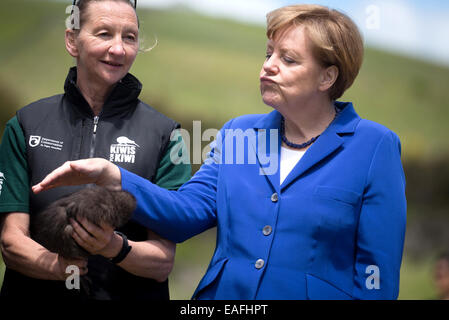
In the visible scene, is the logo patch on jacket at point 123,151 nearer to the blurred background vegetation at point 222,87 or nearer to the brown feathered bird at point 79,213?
the brown feathered bird at point 79,213

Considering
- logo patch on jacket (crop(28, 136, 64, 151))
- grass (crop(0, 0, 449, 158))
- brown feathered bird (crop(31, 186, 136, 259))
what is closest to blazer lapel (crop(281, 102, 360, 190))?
brown feathered bird (crop(31, 186, 136, 259))

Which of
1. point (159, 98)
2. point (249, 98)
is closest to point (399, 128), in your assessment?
point (249, 98)

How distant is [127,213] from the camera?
1.55 m

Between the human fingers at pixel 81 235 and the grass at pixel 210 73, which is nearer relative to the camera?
the human fingers at pixel 81 235

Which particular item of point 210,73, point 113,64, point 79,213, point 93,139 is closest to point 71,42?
point 113,64

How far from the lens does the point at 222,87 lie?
188 inches

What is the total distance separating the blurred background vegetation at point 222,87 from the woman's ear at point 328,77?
6.90ft

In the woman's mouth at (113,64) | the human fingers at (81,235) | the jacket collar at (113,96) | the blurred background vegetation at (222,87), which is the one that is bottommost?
the human fingers at (81,235)

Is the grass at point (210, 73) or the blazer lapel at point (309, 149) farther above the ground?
the grass at point (210, 73)

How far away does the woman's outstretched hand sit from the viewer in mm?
1470

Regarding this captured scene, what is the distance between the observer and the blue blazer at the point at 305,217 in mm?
1526

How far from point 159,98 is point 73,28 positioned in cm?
259

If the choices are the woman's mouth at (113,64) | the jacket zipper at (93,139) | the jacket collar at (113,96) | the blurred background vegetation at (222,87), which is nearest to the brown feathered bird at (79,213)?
the jacket zipper at (93,139)

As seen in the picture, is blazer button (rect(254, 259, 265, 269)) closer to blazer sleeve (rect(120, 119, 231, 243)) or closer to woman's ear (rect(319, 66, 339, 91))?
blazer sleeve (rect(120, 119, 231, 243))
